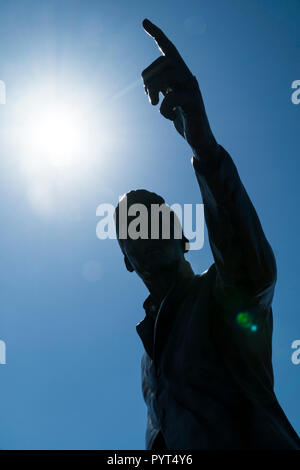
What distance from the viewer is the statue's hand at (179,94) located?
2.74 meters

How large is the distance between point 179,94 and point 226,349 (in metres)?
1.77

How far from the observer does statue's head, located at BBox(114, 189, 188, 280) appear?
417 centimetres

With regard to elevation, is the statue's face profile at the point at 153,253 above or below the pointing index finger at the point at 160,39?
below

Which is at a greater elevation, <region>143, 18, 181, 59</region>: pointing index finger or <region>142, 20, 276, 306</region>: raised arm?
<region>143, 18, 181, 59</region>: pointing index finger

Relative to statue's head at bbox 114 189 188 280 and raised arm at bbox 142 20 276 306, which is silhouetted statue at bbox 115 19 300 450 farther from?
statue's head at bbox 114 189 188 280

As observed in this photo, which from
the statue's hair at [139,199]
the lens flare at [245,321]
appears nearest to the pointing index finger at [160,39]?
the lens flare at [245,321]

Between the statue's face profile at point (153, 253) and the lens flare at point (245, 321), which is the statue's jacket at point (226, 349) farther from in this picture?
the statue's face profile at point (153, 253)

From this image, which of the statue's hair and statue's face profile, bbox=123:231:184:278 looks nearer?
statue's face profile, bbox=123:231:184:278

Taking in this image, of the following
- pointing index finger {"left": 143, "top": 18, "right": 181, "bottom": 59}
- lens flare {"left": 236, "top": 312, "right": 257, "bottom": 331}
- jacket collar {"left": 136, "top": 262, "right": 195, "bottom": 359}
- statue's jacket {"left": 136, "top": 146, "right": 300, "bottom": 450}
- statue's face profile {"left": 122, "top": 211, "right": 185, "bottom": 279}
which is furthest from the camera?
statue's face profile {"left": 122, "top": 211, "right": 185, "bottom": 279}

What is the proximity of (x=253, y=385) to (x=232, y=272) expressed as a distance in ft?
2.56

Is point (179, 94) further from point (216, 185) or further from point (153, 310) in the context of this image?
point (153, 310)

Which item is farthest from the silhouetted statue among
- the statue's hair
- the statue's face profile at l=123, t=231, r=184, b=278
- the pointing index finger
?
the statue's hair

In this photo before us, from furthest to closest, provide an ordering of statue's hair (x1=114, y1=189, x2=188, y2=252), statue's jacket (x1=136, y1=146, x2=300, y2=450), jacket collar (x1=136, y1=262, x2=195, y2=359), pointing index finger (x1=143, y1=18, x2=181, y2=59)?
statue's hair (x1=114, y1=189, x2=188, y2=252)
jacket collar (x1=136, y1=262, x2=195, y2=359)
pointing index finger (x1=143, y1=18, x2=181, y2=59)
statue's jacket (x1=136, y1=146, x2=300, y2=450)
